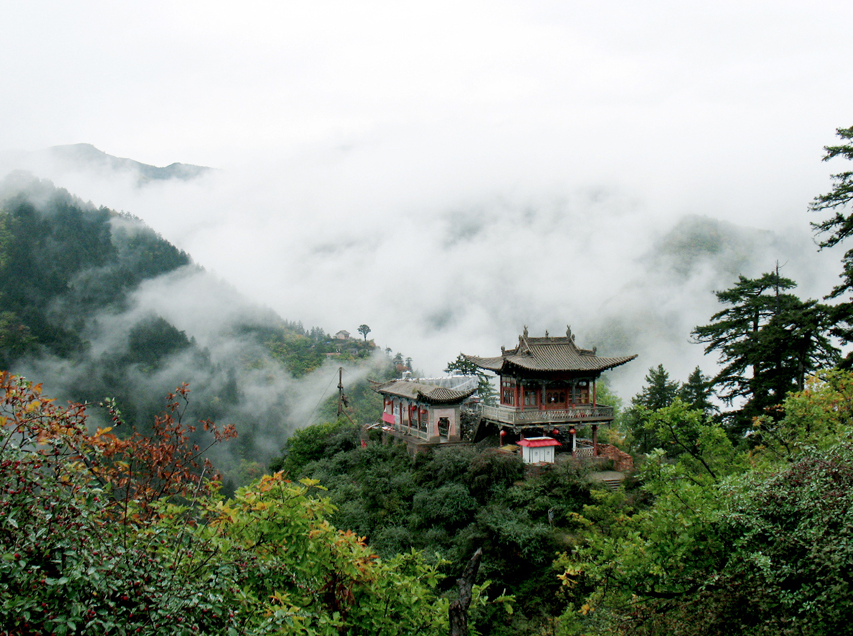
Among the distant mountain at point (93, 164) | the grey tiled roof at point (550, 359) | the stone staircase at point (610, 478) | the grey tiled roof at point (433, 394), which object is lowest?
the stone staircase at point (610, 478)

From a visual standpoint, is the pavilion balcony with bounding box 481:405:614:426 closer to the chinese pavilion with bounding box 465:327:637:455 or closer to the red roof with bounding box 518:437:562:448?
the chinese pavilion with bounding box 465:327:637:455

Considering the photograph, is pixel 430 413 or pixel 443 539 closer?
pixel 443 539

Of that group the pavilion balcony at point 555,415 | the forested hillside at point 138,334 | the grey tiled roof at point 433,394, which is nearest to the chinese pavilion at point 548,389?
the pavilion balcony at point 555,415

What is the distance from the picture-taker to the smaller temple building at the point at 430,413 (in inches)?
1031

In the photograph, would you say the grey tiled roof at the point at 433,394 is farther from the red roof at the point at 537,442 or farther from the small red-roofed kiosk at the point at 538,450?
the red roof at the point at 537,442

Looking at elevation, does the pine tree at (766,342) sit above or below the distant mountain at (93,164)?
below

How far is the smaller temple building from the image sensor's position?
26.2 metres

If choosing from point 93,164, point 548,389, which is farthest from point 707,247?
point 93,164

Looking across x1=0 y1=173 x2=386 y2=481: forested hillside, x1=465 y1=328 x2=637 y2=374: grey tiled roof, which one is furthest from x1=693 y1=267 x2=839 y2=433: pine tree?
x1=0 y1=173 x2=386 y2=481: forested hillside

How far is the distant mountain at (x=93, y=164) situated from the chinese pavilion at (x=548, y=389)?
100m

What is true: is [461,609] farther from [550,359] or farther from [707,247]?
[707,247]

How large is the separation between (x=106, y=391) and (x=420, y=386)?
37.7m

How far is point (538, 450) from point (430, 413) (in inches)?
263

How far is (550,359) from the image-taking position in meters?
24.4
